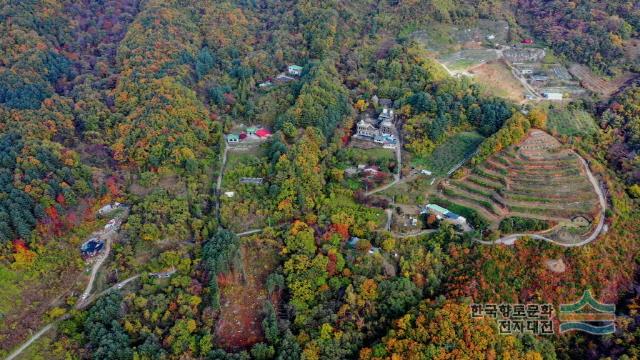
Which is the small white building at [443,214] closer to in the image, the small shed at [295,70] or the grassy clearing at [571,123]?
the grassy clearing at [571,123]

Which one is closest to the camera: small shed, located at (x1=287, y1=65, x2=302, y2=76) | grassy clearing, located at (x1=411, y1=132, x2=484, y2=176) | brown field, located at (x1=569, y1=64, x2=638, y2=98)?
grassy clearing, located at (x1=411, y1=132, x2=484, y2=176)

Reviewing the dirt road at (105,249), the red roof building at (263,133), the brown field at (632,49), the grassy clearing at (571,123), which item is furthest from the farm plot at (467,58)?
the dirt road at (105,249)

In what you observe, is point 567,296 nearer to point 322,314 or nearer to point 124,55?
point 322,314

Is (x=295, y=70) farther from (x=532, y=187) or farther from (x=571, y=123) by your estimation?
(x=571, y=123)

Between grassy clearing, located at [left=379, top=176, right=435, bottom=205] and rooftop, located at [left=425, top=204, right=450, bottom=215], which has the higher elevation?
grassy clearing, located at [left=379, top=176, right=435, bottom=205]

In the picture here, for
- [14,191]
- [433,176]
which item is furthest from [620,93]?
[14,191]

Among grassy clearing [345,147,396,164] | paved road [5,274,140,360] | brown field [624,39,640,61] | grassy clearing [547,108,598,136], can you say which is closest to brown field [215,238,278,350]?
paved road [5,274,140,360]

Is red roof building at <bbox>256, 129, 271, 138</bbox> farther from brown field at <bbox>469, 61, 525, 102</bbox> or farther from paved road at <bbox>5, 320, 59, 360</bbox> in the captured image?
paved road at <bbox>5, 320, 59, 360</bbox>
